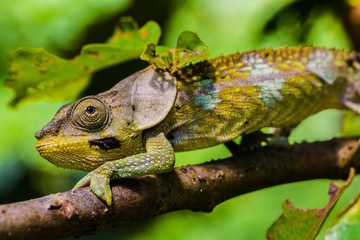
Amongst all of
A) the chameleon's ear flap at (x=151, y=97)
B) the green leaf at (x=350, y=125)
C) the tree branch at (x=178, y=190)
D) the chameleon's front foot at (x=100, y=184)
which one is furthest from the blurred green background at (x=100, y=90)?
the chameleon's front foot at (x=100, y=184)

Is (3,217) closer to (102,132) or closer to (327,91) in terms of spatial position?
(102,132)

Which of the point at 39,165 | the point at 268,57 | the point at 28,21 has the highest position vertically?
the point at 28,21

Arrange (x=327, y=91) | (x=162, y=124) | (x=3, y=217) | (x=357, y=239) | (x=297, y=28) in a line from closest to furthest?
(x=3, y=217) → (x=357, y=239) → (x=162, y=124) → (x=327, y=91) → (x=297, y=28)

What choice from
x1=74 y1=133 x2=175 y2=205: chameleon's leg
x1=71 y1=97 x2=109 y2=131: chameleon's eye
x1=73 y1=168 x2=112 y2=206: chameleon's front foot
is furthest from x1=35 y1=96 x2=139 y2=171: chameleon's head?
x1=73 y1=168 x2=112 y2=206: chameleon's front foot

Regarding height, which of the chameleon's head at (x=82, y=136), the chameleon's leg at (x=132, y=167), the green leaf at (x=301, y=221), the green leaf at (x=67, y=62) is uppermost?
the green leaf at (x=67, y=62)

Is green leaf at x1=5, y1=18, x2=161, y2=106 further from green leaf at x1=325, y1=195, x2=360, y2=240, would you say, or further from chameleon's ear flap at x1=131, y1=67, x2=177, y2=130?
green leaf at x1=325, y1=195, x2=360, y2=240

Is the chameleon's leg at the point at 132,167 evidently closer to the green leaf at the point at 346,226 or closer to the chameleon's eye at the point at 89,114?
the chameleon's eye at the point at 89,114

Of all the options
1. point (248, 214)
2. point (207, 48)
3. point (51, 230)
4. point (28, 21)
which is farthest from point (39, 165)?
point (51, 230)

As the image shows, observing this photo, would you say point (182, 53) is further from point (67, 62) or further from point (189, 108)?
point (67, 62)
